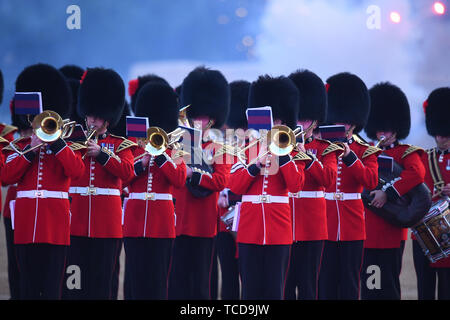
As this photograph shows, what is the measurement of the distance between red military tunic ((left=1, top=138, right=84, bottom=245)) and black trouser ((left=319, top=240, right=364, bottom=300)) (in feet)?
5.81

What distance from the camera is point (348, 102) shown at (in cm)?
596

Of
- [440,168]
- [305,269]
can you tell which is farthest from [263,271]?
[440,168]

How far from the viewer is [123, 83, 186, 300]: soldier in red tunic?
509 cm

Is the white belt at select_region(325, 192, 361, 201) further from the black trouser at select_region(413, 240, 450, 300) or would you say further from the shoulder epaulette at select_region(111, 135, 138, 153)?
the shoulder epaulette at select_region(111, 135, 138, 153)

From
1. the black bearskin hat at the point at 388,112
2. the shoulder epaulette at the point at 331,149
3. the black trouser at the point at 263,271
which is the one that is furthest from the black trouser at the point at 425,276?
the black trouser at the point at 263,271

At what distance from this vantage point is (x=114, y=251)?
17.0ft

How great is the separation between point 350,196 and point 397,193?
39 cm

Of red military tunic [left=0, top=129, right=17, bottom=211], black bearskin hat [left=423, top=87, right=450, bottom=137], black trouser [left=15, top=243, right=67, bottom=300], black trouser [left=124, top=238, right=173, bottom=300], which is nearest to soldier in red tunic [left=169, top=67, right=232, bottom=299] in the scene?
black trouser [left=124, top=238, right=173, bottom=300]

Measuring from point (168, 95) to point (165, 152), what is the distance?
2.14 feet

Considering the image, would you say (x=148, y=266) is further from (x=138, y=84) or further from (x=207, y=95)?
(x=138, y=84)

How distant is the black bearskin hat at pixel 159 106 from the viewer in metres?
5.67

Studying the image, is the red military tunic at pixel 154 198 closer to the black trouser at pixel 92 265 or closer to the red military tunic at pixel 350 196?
the black trouser at pixel 92 265

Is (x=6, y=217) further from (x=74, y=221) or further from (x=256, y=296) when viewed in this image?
(x=256, y=296)

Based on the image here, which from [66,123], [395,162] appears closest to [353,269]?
[395,162]
